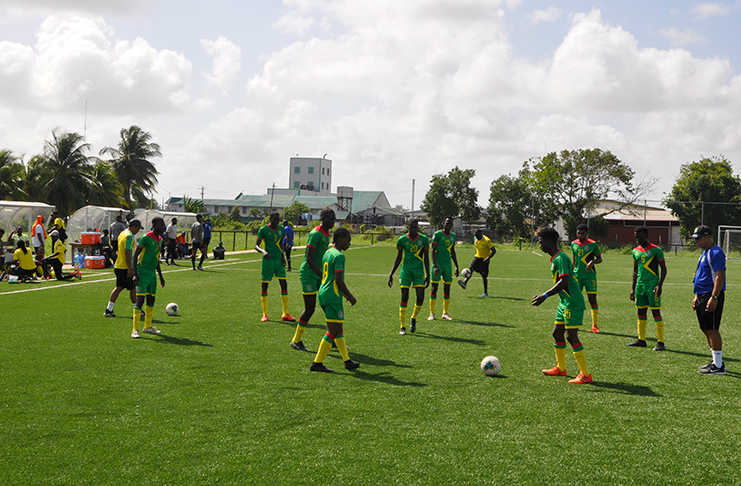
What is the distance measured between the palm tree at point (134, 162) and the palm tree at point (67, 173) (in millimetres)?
10300

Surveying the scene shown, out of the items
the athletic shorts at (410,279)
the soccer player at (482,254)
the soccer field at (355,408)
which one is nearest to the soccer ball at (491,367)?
the soccer field at (355,408)

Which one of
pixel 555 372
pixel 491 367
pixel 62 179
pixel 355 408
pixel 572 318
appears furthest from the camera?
pixel 62 179

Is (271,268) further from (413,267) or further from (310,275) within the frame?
(413,267)

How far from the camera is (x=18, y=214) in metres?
23.8

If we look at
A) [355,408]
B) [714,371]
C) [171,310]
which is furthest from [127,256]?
[714,371]

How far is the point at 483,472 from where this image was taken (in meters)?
4.23

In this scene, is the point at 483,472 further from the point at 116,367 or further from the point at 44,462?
the point at 116,367

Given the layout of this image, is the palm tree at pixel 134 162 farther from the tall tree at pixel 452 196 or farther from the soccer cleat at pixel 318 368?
the soccer cleat at pixel 318 368

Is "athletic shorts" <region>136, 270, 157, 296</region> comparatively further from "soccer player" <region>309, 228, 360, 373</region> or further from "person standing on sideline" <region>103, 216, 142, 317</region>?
"soccer player" <region>309, 228, 360, 373</region>

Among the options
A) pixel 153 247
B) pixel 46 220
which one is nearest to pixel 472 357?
pixel 153 247

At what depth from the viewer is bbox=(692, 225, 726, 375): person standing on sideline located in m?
7.06

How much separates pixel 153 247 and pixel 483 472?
22.0 feet

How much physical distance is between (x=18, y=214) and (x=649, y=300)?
971 inches

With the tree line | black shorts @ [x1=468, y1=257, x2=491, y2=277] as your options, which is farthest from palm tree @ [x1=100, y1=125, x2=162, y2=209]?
black shorts @ [x1=468, y1=257, x2=491, y2=277]
